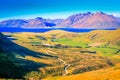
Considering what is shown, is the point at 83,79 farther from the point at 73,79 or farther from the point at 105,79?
the point at 105,79

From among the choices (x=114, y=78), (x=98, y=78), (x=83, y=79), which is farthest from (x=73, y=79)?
(x=114, y=78)

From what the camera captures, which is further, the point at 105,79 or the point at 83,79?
the point at 83,79

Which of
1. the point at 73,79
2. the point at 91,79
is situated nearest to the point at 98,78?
the point at 91,79

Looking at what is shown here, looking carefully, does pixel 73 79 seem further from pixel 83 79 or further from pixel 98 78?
pixel 98 78

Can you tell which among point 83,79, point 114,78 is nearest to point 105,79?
point 114,78

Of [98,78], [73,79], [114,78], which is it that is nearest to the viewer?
[114,78]

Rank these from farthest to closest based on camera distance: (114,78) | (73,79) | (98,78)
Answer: (73,79), (98,78), (114,78)

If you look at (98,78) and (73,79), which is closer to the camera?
(98,78)

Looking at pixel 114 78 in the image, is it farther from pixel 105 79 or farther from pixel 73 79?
pixel 73 79
